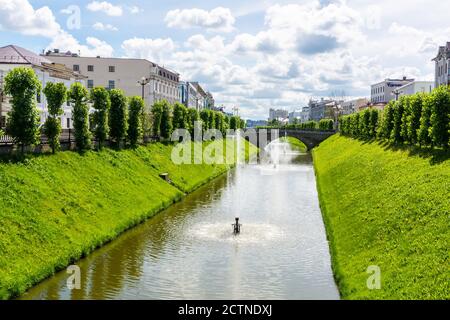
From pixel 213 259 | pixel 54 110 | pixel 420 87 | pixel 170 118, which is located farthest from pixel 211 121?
pixel 213 259

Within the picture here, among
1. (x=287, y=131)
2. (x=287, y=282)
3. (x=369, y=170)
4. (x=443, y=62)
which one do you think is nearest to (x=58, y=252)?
(x=287, y=282)

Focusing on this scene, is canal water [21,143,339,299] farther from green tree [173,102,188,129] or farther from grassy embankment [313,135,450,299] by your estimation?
green tree [173,102,188,129]

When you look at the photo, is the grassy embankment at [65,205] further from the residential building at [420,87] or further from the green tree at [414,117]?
Answer: the residential building at [420,87]

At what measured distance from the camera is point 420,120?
53344 mm

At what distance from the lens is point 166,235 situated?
4000 cm

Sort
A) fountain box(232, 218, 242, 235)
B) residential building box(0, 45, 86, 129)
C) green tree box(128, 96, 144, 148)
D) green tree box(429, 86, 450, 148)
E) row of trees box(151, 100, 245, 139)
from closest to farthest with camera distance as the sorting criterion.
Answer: fountain box(232, 218, 242, 235), green tree box(429, 86, 450, 148), green tree box(128, 96, 144, 148), residential building box(0, 45, 86, 129), row of trees box(151, 100, 245, 139)

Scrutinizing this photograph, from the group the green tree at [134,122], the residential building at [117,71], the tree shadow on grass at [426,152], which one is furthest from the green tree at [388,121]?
the residential building at [117,71]

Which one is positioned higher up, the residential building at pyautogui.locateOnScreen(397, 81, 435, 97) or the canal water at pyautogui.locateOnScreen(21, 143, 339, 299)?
the residential building at pyautogui.locateOnScreen(397, 81, 435, 97)

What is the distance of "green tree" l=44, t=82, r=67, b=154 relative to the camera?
152ft

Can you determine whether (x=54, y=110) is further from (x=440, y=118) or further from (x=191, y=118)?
(x=191, y=118)

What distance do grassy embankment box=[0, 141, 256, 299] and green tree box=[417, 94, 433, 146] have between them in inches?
1057

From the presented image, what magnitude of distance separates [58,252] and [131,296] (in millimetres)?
6945

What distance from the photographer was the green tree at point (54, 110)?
→ 46.5 m

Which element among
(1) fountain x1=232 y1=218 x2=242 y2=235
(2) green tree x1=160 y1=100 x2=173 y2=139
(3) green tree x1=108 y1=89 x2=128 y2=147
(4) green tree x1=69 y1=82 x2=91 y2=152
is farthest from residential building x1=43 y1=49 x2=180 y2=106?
(1) fountain x1=232 y1=218 x2=242 y2=235
